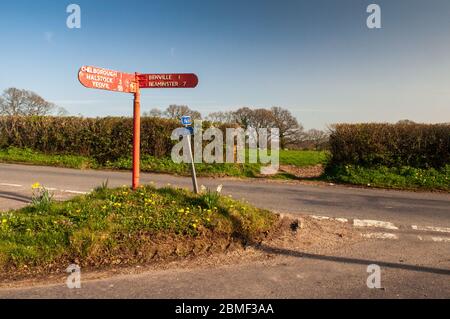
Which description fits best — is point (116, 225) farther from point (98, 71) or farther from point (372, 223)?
point (372, 223)

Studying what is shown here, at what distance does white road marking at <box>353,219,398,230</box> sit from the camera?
7.46m

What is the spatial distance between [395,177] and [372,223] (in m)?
6.23

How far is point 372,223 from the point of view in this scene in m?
7.65

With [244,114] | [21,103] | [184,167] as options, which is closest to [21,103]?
[21,103]

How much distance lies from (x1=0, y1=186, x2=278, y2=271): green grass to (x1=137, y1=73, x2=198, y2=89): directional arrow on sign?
2076mm

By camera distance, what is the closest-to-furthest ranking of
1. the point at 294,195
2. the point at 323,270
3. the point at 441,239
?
the point at 323,270, the point at 441,239, the point at 294,195

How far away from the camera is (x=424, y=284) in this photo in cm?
463

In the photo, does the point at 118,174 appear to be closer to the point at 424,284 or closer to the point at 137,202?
the point at 137,202

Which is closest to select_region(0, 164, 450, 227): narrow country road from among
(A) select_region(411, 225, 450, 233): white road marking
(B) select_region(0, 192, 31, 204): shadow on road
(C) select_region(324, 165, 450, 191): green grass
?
(B) select_region(0, 192, 31, 204): shadow on road

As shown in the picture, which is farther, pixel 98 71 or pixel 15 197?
pixel 15 197

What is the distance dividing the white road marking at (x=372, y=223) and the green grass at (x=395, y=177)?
17.8ft
